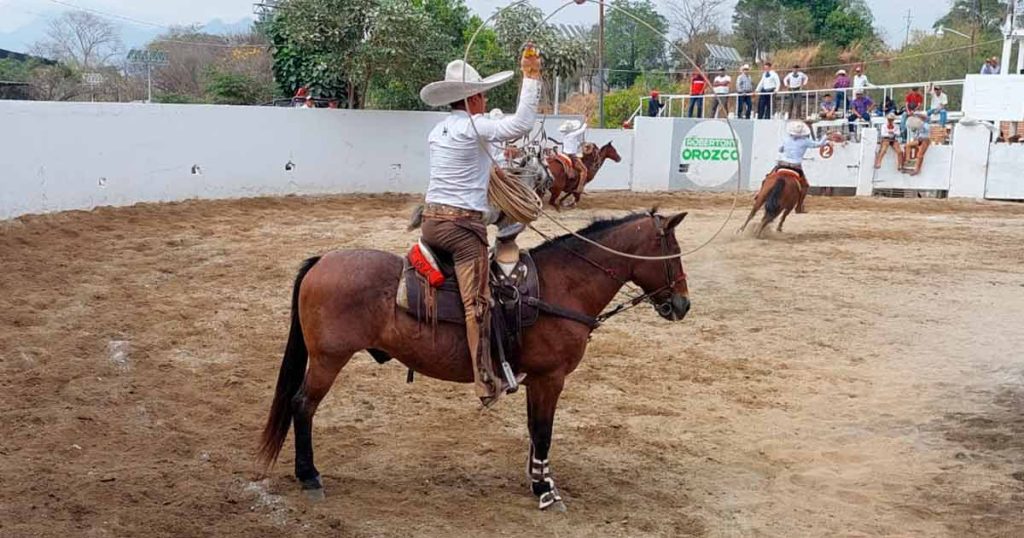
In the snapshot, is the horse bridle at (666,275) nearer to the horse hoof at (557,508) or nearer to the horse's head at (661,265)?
the horse's head at (661,265)

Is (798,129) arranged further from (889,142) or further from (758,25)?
(758,25)

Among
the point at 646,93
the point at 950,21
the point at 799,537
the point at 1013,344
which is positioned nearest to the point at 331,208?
the point at 1013,344

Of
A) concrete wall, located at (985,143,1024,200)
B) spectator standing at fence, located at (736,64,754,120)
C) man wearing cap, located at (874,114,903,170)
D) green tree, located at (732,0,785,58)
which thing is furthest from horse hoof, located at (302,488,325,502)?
green tree, located at (732,0,785,58)

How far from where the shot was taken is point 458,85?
488 centimetres

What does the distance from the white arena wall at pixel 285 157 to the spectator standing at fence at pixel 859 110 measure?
1.35 m

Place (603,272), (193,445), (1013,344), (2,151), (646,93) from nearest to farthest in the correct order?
(603,272) < (193,445) < (1013,344) < (2,151) < (646,93)

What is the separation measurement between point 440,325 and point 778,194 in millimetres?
10342

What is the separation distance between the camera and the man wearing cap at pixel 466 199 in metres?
4.94

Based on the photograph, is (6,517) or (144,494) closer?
(6,517)

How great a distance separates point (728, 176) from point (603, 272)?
17.9 m

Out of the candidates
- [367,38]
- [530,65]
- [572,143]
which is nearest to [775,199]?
[572,143]

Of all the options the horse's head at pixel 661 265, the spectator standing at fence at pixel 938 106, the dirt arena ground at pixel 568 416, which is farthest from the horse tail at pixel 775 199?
the spectator standing at fence at pixel 938 106

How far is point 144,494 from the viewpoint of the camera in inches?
196

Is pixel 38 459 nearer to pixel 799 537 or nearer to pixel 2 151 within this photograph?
pixel 799 537
